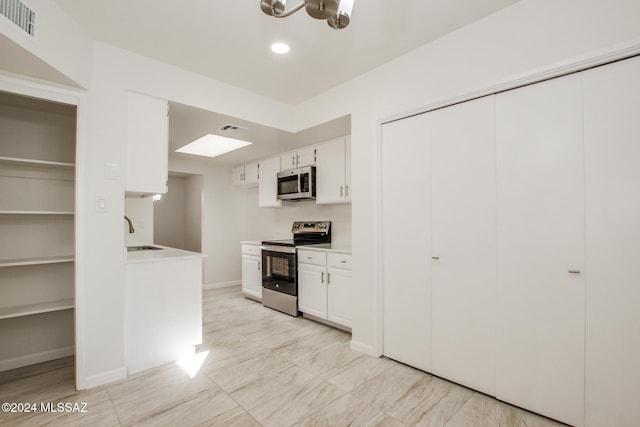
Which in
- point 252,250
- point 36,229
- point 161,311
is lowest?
point 161,311

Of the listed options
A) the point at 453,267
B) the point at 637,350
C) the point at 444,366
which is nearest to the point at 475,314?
the point at 453,267

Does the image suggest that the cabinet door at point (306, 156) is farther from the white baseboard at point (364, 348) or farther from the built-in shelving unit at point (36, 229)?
the built-in shelving unit at point (36, 229)

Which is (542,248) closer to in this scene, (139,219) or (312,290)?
(312,290)

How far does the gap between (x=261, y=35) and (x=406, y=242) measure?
1.97m

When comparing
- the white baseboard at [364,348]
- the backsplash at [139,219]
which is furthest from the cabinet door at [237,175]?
the white baseboard at [364,348]

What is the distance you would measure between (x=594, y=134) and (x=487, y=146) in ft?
1.79

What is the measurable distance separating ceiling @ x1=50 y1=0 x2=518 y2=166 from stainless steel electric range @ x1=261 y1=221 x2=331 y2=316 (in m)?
1.63

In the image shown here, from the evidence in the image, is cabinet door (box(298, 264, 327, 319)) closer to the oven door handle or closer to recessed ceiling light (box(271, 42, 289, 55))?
the oven door handle

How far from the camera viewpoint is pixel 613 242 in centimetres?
160

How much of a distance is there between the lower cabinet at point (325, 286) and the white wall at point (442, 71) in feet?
1.27

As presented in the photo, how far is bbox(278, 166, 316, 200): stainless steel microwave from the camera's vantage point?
12.5 feet

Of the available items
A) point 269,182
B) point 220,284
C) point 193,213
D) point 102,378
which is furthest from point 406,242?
point 193,213

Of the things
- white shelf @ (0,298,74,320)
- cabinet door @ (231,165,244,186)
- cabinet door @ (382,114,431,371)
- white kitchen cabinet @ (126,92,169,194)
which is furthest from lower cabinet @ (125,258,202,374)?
cabinet door @ (231,165,244,186)

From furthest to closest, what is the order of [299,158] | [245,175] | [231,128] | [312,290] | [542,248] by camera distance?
1. [245,175]
2. [299,158]
3. [312,290]
4. [231,128]
5. [542,248]
